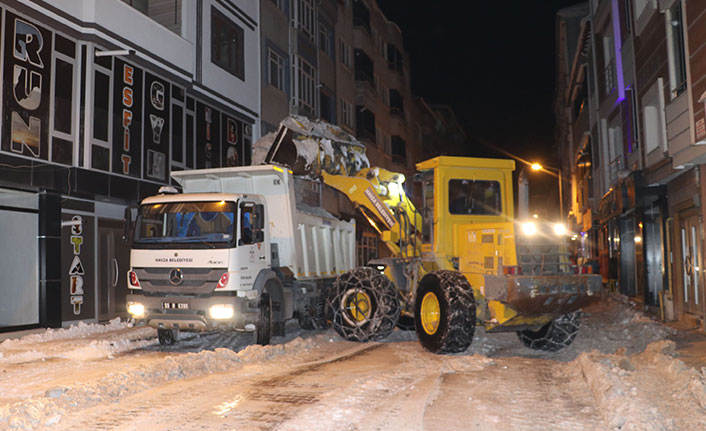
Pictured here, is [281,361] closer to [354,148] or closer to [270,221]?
[270,221]

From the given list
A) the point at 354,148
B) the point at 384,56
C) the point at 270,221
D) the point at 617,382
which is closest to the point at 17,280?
the point at 270,221

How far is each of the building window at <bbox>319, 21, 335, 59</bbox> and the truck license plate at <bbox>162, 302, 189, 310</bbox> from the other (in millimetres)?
22903

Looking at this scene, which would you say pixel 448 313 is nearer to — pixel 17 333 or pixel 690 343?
pixel 690 343

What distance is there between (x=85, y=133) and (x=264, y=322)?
788cm

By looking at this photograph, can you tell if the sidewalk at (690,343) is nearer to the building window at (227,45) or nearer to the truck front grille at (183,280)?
the truck front grille at (183,280)

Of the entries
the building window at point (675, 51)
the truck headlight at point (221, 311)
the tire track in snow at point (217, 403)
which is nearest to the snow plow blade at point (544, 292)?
the tire track in snow at point (217, 403)

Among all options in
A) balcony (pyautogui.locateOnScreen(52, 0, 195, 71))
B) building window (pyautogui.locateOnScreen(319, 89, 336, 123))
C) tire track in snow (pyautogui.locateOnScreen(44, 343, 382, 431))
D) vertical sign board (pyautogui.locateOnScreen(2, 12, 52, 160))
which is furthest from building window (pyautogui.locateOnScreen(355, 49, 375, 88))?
tire track in snow (pyautogui.locateOnScreen(44, 343, 382, 431))

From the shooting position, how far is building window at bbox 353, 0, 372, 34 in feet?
123

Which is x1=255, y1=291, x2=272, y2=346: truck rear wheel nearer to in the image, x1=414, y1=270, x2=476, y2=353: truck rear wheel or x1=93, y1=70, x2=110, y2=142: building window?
x1=414, y1=270, x2=476, y2=353: truck rear wheel

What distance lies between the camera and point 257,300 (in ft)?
35.3

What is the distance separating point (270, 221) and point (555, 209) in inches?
2519

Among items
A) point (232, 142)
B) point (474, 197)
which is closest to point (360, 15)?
point (232, 142)

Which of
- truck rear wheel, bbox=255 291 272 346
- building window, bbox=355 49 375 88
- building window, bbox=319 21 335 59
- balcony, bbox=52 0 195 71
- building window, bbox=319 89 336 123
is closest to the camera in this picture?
truck rear wheel, bbox=255 291 272 346

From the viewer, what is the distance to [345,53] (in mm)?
35531
